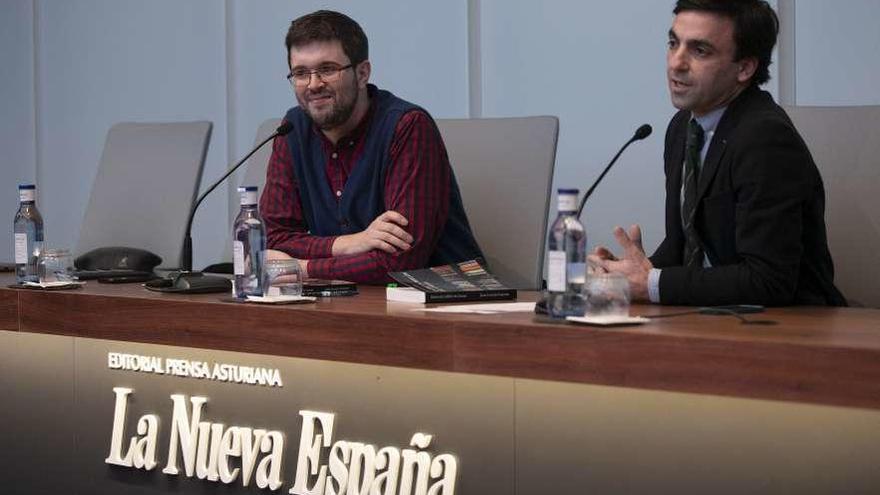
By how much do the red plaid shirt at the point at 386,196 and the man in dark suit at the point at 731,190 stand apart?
0.60 meters

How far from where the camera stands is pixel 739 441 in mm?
1819

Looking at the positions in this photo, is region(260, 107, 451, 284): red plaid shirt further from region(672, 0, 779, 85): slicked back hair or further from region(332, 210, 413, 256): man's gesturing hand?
region(672, 0, 779, 85): slicked back hair

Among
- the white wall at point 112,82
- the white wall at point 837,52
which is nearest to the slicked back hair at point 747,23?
the white wall at point 837,52

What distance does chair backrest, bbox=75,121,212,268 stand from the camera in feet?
12.8

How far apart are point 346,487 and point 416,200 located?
976 mm

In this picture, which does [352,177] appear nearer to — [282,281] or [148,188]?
[282,281]

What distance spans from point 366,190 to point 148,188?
1.07 metres

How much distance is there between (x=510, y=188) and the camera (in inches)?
128

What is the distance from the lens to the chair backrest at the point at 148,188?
3.91 metres

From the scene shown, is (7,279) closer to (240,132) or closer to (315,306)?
(315,306)

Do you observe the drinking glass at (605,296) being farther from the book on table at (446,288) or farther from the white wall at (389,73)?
the white wall at (389,73)

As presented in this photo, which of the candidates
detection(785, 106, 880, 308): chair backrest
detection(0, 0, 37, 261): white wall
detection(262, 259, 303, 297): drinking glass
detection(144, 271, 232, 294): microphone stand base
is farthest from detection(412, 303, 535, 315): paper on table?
detection(0, 0, 37, 261): white wall

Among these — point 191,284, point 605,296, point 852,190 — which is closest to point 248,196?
point 191,284

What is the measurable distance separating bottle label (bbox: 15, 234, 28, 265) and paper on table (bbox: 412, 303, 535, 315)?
112 cm
